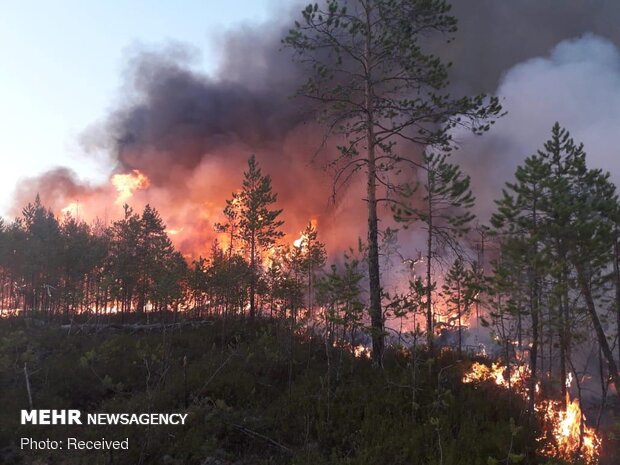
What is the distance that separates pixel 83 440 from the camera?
Result: 8.49m

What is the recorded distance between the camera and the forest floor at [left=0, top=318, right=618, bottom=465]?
7293 mm

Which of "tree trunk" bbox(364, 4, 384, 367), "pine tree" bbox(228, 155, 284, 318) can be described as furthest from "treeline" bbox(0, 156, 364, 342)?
"tree trunk" bbox(364, 4, 384, 367)

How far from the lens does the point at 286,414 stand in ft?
29.0

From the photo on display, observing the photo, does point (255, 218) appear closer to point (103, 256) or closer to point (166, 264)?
point (166, 264)

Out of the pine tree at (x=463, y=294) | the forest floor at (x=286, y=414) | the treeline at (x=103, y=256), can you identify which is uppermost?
the treeline at (x=103, y=256)

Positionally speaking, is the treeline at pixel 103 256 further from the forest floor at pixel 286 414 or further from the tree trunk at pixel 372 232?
the tree trunk at pixel 372 232

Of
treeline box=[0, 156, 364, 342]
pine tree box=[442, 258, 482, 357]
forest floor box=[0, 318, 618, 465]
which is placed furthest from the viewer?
treeline box=[0, 156, 364, 342]

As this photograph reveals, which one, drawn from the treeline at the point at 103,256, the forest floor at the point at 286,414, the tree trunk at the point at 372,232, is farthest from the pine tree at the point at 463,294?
the treeline at the point at 103,256

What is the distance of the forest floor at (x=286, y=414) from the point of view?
23.9ft

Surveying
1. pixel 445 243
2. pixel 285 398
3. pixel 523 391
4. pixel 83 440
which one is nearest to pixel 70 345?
pixel 83 440

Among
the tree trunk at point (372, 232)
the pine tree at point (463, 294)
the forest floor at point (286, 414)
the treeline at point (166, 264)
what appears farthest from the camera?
the treeline at point (166, 264)

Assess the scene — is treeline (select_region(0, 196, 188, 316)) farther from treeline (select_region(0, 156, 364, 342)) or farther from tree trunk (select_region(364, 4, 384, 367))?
tree trunk (select_region(364, 4, 384, 367))

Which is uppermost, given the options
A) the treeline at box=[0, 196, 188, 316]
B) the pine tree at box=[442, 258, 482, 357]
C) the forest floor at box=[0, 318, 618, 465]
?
the treeline at box=[0, 196, 188, 316]

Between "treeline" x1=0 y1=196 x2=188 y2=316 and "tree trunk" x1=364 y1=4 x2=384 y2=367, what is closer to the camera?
"tree trunk" x1=364 y1=4 x2=384 y2=367
